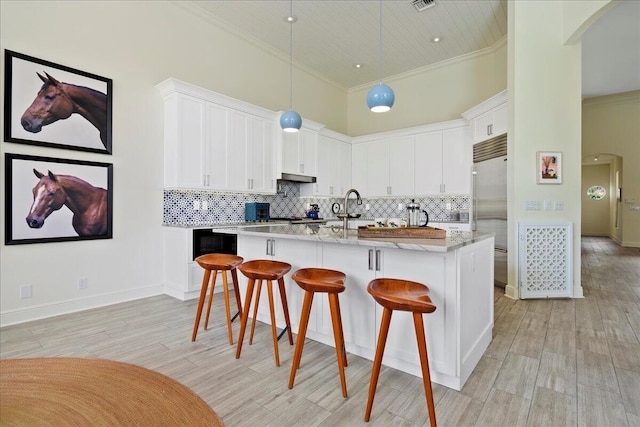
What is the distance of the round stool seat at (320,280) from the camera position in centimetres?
190

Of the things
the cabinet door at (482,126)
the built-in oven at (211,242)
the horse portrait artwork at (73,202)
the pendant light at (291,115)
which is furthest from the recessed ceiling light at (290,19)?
the horse portrait artwork at (73,202)

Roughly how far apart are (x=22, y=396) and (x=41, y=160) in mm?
3165

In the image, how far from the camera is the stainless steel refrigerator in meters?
4.32

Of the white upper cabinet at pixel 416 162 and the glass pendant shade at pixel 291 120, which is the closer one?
the glass pendant shade at pixel 291 120

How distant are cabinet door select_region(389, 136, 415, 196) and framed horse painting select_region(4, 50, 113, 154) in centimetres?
460

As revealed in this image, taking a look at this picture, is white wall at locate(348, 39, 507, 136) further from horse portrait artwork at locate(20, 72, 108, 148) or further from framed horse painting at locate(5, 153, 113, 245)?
framed horse painting at locate(5, 153, 113, 245)

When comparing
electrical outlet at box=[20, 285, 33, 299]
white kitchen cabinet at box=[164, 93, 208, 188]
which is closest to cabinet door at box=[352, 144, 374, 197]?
white kitchen cabinet at box=[164, 93, 208, 188]

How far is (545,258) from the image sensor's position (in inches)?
158

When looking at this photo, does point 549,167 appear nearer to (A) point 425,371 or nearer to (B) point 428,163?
(B) point 428,163

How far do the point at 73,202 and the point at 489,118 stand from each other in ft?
17.8

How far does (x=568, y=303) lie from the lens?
375 centimetres

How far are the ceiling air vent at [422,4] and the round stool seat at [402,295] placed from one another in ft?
13.7

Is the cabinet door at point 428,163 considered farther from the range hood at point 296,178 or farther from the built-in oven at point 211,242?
the built-in oven at point 211,242

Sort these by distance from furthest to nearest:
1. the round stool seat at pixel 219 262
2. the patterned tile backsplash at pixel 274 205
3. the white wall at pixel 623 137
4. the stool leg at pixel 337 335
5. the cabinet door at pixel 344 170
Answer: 1. the white wall at pixel 623 137
2. the cabinet door at pixel 344 170
3. the patterned tile backsplash at pixel 274 205
4. the round stool seat at pixel 219 262
5. the stool leg at pixel 337 335
